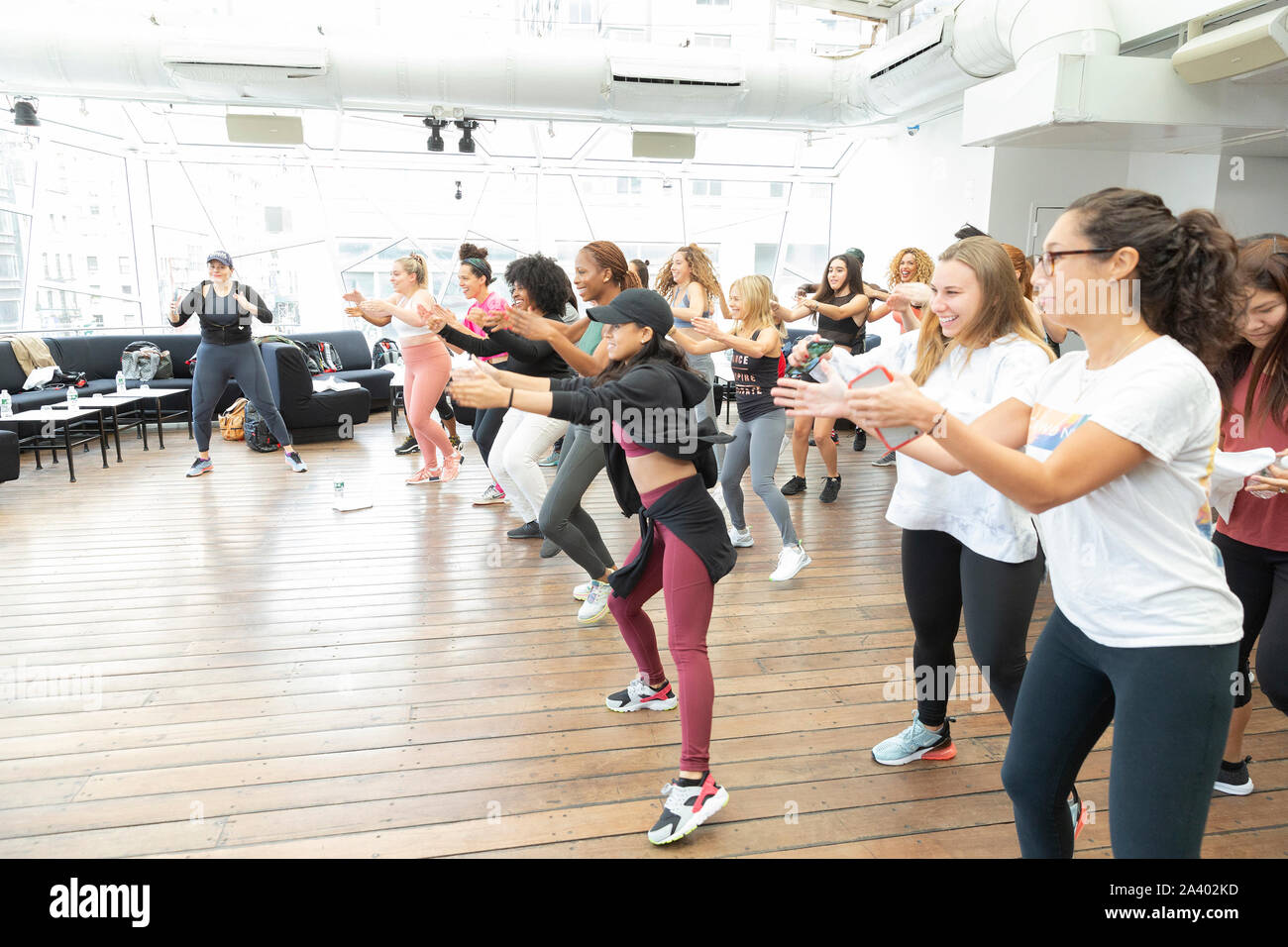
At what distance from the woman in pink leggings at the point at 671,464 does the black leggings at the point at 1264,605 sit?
138 cm

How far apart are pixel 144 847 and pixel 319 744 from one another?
0.63m

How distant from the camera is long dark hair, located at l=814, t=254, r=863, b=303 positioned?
19.6 feet

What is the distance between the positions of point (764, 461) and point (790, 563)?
23.4 inches

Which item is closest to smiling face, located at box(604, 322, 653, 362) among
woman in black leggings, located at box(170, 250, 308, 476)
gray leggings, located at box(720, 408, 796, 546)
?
gray leggings, located at box(720, 408, 796, 546)

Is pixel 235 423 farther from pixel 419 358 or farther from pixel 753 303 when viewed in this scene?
pixel 753 303

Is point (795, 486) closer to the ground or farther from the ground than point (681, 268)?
closer to the ground

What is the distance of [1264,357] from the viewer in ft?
7.45

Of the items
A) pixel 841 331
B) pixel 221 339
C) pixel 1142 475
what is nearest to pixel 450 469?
pixel 221 339

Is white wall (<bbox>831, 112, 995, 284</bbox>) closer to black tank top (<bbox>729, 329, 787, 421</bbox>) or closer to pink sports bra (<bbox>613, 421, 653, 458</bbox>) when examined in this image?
black tank top (<bbox>729, 329, 787, 421</bbox>)

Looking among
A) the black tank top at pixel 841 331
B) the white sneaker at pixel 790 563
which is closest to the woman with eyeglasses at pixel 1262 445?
the white sneaker at pixel 790 563

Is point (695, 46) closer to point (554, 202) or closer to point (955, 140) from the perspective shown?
point (955, 140)

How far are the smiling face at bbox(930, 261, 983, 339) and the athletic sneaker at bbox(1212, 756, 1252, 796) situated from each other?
1.69m

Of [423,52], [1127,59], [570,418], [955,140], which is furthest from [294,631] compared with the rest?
[955,140]

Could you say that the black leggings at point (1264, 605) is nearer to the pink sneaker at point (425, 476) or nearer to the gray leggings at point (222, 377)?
the pink sneaker at point (425, 476)
